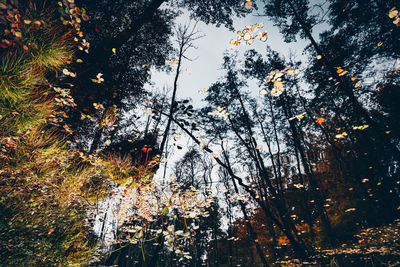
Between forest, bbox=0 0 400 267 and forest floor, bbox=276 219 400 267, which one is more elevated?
forest, bbox=0 0 400 267

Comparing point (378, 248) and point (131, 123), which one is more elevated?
point (131, 123)

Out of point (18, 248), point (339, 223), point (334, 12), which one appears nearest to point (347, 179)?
point (339, 223)

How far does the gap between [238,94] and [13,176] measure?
1209 cm

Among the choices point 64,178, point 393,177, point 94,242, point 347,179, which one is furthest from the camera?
point 347,179

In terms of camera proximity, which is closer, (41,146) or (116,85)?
(41,146)

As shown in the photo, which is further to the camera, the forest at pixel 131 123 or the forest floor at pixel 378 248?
Result: the forest floor at pixel 378 248

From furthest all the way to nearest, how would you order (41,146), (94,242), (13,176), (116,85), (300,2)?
(300,2) → (116,85) → (94,242) → (41,146) → (13,176)

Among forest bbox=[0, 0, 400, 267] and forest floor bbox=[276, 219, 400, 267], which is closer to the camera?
forest bbox=[0, 0, 400, 267]

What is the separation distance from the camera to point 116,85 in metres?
5.30

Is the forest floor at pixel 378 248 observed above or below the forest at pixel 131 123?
below

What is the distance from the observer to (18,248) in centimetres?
202

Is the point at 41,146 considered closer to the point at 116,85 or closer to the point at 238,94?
the point at 116,85

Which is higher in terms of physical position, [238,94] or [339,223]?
[238,94]

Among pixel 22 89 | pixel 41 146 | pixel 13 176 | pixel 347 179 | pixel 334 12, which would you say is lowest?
pixel 13 176
